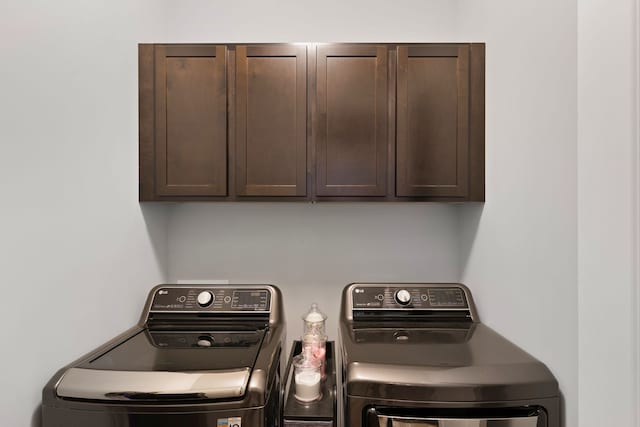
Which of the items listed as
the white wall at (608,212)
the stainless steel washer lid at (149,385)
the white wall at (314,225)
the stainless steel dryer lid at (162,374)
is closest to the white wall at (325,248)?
the white wall at (314,225)

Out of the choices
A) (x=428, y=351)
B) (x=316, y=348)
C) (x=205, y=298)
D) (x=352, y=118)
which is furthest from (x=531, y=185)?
(x=205, y=298)

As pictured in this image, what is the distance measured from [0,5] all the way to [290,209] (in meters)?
1.30

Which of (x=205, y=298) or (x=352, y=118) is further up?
(x=352, y=118)

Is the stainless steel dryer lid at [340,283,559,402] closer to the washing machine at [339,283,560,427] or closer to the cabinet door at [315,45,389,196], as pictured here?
the washing machine at [339,283,560,427]

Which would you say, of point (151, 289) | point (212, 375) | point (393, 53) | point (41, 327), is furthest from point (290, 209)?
point (41, 327)

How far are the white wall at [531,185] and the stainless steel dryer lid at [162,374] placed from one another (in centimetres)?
90

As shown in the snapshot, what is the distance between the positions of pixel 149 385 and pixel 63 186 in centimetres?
66

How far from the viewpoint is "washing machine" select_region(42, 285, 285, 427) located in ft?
3.36

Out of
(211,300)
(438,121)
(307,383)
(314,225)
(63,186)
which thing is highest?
(438,121)

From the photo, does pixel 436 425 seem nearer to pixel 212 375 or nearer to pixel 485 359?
pixel 485 359

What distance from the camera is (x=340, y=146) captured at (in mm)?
1641

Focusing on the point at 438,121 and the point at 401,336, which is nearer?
the point at 401,336

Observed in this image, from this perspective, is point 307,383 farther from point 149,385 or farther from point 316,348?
point 149,385

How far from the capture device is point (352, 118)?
1636 millimetres
